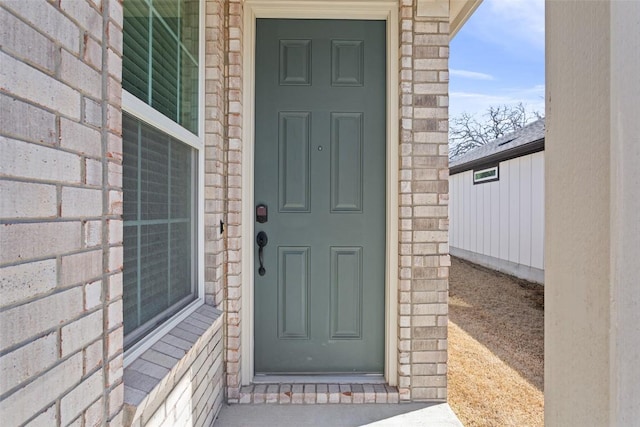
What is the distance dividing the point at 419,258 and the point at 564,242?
173cm

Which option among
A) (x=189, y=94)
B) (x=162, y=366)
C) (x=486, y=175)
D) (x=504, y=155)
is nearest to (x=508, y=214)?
(x=504, y=155)

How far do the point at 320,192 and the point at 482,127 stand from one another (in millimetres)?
16693

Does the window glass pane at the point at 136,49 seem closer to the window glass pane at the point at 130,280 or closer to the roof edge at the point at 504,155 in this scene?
the window glass pane at the point at 130,280

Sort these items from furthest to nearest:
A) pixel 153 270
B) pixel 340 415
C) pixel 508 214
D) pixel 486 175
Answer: pixel 486 175
pixel 508 214
pixel 340 415
pixel 153 270

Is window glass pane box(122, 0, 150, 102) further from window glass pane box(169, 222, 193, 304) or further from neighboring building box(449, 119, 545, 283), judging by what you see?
neighboring building box(449, 119, 545, 283)

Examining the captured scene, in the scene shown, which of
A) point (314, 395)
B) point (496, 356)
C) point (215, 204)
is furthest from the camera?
point (496, 356)

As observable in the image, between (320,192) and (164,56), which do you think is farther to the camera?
(320,192)

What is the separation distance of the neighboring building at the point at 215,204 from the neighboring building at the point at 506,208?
177 inches

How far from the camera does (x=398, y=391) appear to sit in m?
2.30

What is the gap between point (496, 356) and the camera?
10.2ft

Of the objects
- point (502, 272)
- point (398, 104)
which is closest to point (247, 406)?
point (398, 104)

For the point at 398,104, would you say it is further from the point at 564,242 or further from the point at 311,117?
the point at 564,242

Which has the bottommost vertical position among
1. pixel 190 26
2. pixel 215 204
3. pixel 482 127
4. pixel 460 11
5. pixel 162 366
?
pixel 162 366

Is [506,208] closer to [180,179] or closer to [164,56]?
[180,179]
